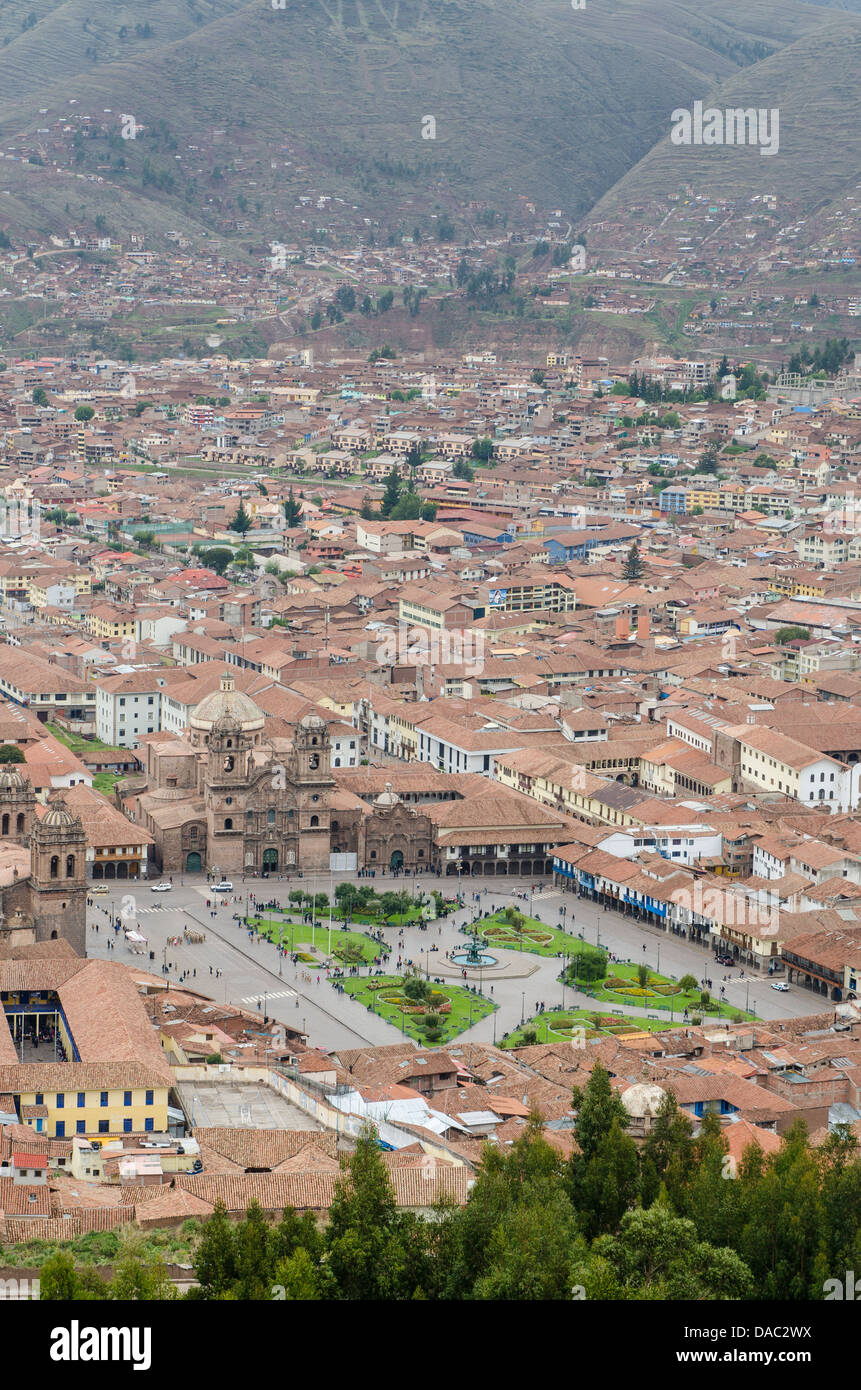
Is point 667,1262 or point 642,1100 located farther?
point 642,1100

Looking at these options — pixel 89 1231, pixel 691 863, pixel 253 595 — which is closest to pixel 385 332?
pixel 253 595

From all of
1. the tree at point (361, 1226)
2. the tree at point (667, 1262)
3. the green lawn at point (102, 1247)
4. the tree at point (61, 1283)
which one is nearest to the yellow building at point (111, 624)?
the green lawn at point (102, 1247)

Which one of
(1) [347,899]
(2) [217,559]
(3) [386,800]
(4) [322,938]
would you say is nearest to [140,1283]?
(4) [322,938]

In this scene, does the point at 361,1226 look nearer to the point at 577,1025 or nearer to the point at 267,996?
the point at 577,1025

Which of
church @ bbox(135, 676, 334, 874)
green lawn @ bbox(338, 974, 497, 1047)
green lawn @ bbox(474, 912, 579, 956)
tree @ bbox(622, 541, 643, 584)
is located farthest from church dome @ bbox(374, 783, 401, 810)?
tree @ bbox(622, 541, 643, 584)

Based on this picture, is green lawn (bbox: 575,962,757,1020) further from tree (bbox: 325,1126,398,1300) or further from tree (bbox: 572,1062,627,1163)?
tree (bbox: 325,1126,398,1300)
